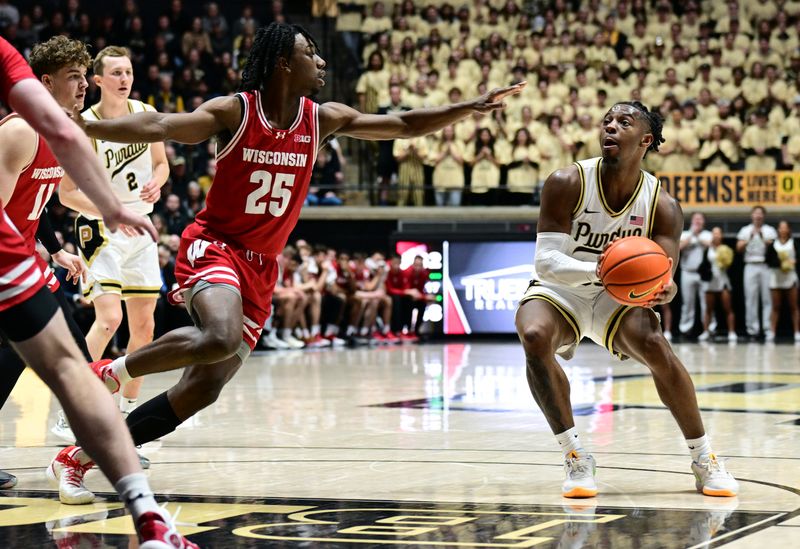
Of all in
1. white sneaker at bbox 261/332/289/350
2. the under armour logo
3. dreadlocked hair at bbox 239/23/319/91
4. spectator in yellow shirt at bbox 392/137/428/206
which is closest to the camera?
the under armour logo

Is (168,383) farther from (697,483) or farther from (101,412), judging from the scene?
(101,412)

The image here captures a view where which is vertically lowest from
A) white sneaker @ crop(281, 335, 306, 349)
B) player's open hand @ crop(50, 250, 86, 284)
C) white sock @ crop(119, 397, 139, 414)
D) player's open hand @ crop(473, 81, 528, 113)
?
white sneaker @ crop(281, 335, 306, 349)

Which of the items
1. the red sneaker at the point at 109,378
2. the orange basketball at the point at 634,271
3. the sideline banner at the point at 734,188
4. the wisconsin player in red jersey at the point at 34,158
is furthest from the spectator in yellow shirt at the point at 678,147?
the red sneaker at the point at 109,378

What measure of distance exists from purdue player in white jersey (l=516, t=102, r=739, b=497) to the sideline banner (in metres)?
13.2

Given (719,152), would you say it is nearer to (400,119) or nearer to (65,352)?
(400,119)

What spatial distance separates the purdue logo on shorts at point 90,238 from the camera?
7.62 metres

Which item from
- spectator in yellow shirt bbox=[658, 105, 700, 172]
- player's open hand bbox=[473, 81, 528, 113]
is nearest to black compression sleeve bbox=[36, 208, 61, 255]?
player's open hand bbox=[473, 81, 528, 113]

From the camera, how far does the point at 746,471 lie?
583cm

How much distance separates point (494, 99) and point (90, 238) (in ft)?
10.4

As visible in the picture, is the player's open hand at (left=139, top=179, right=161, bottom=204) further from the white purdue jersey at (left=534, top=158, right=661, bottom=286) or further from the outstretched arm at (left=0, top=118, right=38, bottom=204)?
the white purdue jersey at (left=534, top=158, right=661, bottom=286)

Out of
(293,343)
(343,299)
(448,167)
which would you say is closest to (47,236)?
(293,343)

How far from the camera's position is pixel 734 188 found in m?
18.8

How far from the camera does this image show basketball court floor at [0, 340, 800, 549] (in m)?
4.39

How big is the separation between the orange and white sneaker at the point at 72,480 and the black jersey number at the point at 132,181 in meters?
2.64
